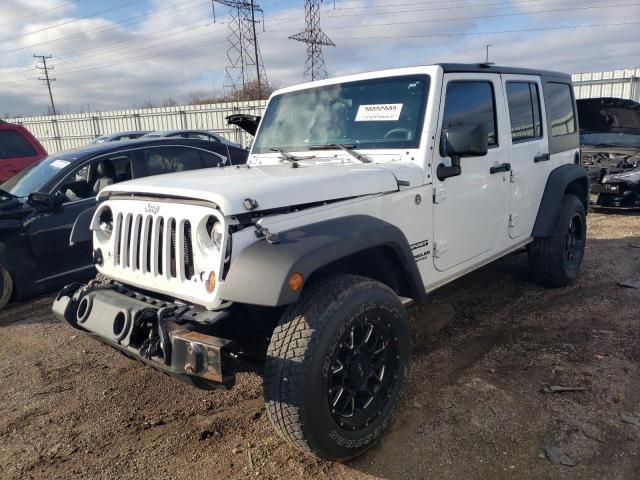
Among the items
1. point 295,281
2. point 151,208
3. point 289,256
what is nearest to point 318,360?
point 295,281

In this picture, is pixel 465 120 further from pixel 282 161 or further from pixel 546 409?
pixel 546 409

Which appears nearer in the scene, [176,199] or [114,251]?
Result: [176,199]

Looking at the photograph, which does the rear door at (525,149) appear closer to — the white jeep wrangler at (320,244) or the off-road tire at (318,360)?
the white jeep wrangler at (320,244)

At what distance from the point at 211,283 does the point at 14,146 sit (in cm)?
710

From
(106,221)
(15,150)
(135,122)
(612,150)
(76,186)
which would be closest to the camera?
(106,221)

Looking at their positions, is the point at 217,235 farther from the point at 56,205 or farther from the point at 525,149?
the point at 56,205

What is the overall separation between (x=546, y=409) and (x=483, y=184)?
1650 millimetres

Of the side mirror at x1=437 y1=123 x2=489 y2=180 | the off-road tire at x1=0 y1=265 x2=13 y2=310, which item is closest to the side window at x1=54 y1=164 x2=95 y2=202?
the off-road tire at x1=0 y1=265 x2=13 y2=310

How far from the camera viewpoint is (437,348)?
3969mm

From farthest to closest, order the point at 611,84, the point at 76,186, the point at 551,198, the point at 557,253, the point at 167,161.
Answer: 1. the point at 611,84
2. the point at 167,161
3. the point at 76,186
4. the point at 557,253
5. the point at 551,198

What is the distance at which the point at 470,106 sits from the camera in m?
3.80

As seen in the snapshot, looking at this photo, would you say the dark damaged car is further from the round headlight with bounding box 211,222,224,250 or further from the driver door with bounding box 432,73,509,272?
the round headlight with bounding box 211,222,224,250

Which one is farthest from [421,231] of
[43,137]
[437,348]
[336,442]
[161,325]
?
[43,137]

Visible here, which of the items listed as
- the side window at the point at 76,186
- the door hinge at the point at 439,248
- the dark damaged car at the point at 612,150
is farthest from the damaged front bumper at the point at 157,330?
the dark damaged car at the point at 612,150
